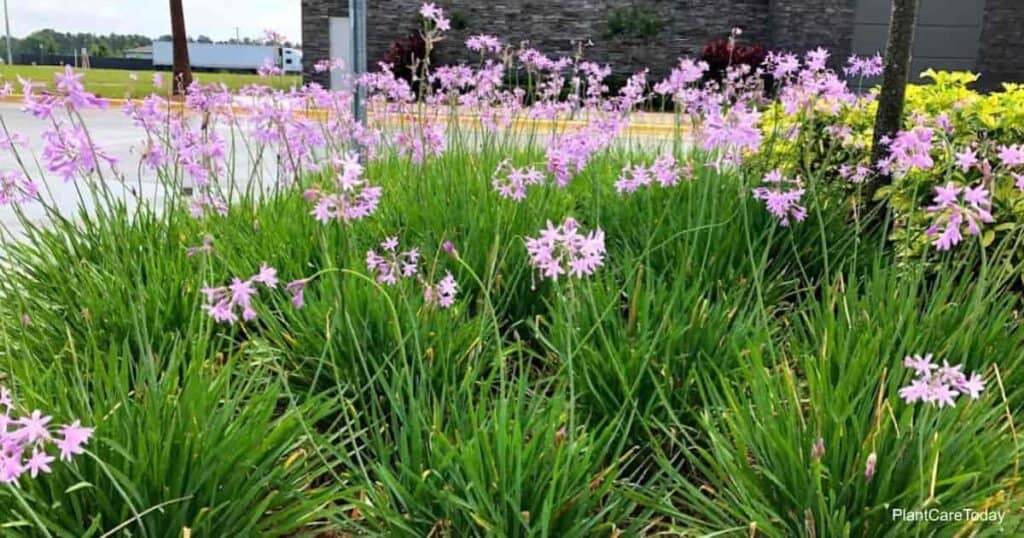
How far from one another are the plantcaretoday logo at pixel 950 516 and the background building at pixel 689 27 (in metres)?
16.1

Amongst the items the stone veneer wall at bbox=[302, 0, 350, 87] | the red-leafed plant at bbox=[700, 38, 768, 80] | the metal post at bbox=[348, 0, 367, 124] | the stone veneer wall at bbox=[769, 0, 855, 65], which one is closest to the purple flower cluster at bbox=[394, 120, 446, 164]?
the metal post at bbox=[348, 0, 367, 124]

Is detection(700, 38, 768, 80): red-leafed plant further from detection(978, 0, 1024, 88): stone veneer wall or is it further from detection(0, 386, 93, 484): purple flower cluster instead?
detection(0, 386, 93, 484): purple flower cluster

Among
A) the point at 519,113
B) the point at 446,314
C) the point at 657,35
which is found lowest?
the point at 446,314

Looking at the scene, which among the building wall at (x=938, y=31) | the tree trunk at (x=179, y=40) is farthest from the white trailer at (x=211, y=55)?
the building wall at (x=938, y=31)

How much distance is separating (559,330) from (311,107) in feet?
7.36

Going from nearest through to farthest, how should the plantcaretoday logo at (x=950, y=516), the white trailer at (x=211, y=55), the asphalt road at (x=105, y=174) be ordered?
the plantcaretoday logo at (x=950, y=516), the asphalt road at (x=105, y=174), the white trailer at (x=211, y=55)

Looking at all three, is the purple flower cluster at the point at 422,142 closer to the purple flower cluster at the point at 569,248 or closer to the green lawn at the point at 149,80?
the green lawn at the point at 149,80

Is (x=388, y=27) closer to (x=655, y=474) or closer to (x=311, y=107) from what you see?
(x=311, y=107)

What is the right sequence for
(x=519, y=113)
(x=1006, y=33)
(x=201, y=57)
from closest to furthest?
(x=519, y=113), (x=1006, y=33), (x=201, y=57)

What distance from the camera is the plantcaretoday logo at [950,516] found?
1.48m

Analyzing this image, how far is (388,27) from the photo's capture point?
18016 millimetres

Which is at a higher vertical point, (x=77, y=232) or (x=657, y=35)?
(x=657, y=35)

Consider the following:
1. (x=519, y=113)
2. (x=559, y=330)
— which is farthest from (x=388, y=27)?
(x=559, y=330)

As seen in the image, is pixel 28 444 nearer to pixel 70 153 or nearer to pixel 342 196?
pixel 342 196
